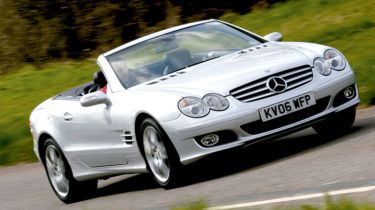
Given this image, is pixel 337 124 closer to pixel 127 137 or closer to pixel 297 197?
pixel 127 137

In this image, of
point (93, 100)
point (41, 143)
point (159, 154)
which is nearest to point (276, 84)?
point (159, 154)

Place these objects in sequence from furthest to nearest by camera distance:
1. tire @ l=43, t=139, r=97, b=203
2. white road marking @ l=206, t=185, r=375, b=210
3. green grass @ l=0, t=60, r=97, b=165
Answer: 1. green grass @ l=0, t=60, r=97, b=165
2. tire @ l=43, t=139, r=97, b=203
3. white road marking @ l=206, t=185, r=375, b=210

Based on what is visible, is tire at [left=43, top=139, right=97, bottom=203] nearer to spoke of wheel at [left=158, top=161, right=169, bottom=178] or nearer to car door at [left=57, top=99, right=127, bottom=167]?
car door at [left=57, top=99, right=127, bottom=167]

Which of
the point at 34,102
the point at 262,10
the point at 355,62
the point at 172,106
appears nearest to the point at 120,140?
the point at 172,106

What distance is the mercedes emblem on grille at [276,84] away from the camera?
31.2ft

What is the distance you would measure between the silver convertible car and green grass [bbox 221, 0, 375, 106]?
266cm

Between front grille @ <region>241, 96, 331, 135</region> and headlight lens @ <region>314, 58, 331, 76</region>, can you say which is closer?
front grille @ <region>241, 96, 331, 135</region>

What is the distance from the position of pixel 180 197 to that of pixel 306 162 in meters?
1.08

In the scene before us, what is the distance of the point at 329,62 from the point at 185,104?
151 cm

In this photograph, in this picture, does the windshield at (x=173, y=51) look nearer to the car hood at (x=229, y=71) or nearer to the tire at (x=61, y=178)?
the car hood at (x=229, y=71)

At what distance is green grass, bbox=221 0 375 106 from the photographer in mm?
14031

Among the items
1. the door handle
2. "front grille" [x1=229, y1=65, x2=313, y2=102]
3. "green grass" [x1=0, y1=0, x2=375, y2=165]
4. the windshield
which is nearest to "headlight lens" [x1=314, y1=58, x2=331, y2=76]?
"front grille" [x1=229, y1=65, x2=313, y2=102]

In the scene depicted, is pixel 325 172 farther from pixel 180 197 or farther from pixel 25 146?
pixel 25 146

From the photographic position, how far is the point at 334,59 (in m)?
10.1
